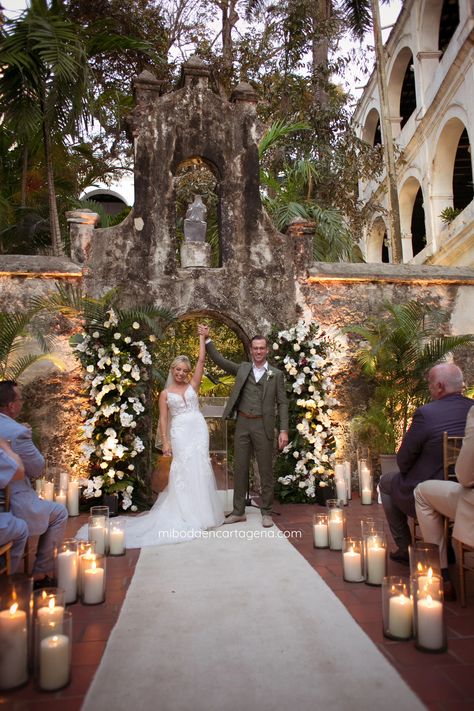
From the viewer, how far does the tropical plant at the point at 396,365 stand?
7016mm

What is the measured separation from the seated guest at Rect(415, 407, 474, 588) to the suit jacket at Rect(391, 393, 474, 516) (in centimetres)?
26

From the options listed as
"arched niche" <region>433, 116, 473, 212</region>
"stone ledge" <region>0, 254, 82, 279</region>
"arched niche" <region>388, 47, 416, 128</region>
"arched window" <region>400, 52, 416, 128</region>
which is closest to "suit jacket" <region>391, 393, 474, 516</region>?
"stone ledge" <region>0, 254, 82, 279</region>

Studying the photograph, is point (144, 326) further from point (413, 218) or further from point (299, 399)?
point (413, 218)

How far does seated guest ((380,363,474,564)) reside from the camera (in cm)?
381

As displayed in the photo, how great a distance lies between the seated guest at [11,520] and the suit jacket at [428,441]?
8.63ft

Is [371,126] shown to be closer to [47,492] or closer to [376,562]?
[47,492]

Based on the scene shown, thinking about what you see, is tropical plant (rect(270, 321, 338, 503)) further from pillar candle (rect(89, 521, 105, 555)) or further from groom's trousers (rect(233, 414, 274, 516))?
pillar candle (rect(89, 521, 105, 555))

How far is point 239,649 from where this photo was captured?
285 cm

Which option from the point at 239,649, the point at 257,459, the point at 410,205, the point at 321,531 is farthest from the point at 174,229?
the point at 410,205

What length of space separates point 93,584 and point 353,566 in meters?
1.80

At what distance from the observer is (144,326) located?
23.5ft

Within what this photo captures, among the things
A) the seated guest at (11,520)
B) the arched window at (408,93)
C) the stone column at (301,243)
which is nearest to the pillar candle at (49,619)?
the seated guest at (11,520)

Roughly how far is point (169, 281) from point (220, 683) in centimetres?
571

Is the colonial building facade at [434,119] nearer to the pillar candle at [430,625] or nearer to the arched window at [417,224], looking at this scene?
the arched window at [417,224]
